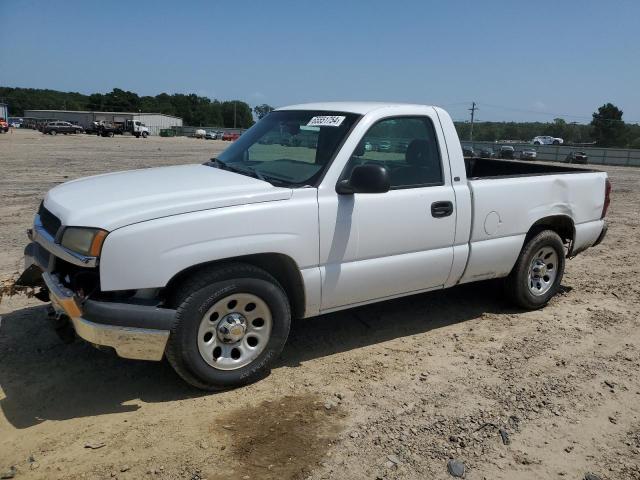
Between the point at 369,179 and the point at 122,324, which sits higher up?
the point at 369,179

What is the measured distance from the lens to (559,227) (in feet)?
18.5

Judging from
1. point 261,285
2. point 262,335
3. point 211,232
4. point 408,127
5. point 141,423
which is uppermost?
point 408,127

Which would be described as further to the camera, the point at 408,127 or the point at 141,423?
the point at 408,127

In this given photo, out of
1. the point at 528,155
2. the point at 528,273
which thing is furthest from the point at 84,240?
the point at 528,155

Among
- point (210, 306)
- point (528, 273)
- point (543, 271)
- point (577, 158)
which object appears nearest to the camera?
point (210, 306)

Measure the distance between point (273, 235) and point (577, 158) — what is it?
4295cm

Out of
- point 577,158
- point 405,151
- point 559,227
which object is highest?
point 577,158

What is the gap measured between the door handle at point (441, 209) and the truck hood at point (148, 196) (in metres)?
1.28

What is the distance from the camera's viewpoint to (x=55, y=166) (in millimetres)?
18594

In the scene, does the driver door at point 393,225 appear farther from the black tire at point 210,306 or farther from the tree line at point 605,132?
the tree line at point 605,132

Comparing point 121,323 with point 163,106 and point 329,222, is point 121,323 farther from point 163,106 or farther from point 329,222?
point 163,106

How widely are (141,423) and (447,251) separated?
2644 mm

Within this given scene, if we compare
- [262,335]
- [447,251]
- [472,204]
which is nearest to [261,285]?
[262,335]

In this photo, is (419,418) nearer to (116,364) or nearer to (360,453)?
(360,453)
